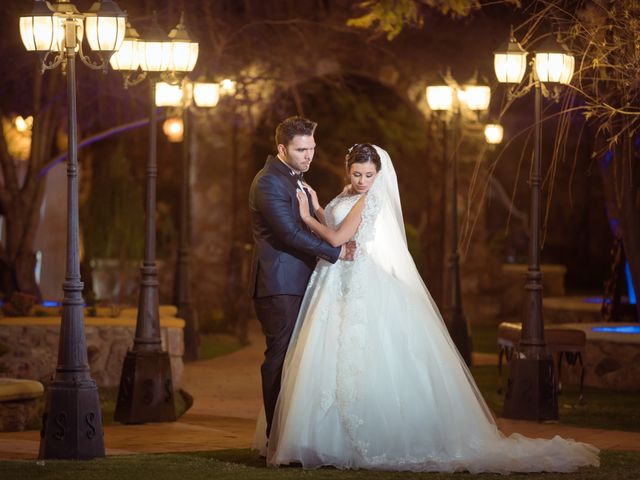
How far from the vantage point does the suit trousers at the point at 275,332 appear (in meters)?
9.53

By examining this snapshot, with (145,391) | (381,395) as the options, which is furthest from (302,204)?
(145,391)

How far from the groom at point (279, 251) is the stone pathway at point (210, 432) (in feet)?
5.84

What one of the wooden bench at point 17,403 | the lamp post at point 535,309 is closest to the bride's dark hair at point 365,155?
the lamp post at point 535,309

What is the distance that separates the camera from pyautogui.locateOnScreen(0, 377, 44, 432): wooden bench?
12.4 m

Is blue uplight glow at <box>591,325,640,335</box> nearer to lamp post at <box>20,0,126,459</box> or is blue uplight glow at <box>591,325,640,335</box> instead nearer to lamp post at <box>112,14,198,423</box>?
lamp post at <box>112,14,198,423</box>

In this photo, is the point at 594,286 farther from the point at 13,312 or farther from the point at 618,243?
the point at 13,312

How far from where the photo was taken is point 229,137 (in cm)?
2470

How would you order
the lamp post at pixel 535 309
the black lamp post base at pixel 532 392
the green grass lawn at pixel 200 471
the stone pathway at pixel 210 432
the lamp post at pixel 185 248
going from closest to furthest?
the green grass lawn at pixel 200 471
the stone pathway at pixel 210 432
the lamp post at pixel 535 309
the black lamp post base at pixel 532 392
the lamp post at pixel 185 248

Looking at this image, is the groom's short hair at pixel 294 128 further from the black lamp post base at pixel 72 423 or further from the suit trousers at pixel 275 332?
the black lamp post base at pixel 72 423

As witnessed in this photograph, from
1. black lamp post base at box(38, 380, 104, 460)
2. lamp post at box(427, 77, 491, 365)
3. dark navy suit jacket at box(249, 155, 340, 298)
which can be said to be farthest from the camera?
lamp post at box(427, 77, 491, 365)

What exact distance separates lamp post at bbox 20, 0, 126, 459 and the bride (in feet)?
4.63

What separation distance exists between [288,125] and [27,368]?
24.3ft

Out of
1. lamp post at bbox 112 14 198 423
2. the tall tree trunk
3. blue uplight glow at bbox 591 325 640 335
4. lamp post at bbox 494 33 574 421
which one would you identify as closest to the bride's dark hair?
lamp post at bbox 494 33 574 421

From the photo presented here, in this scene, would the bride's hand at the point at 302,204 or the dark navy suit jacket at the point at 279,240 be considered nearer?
the dark navy suit jacket at the point at 279,240
